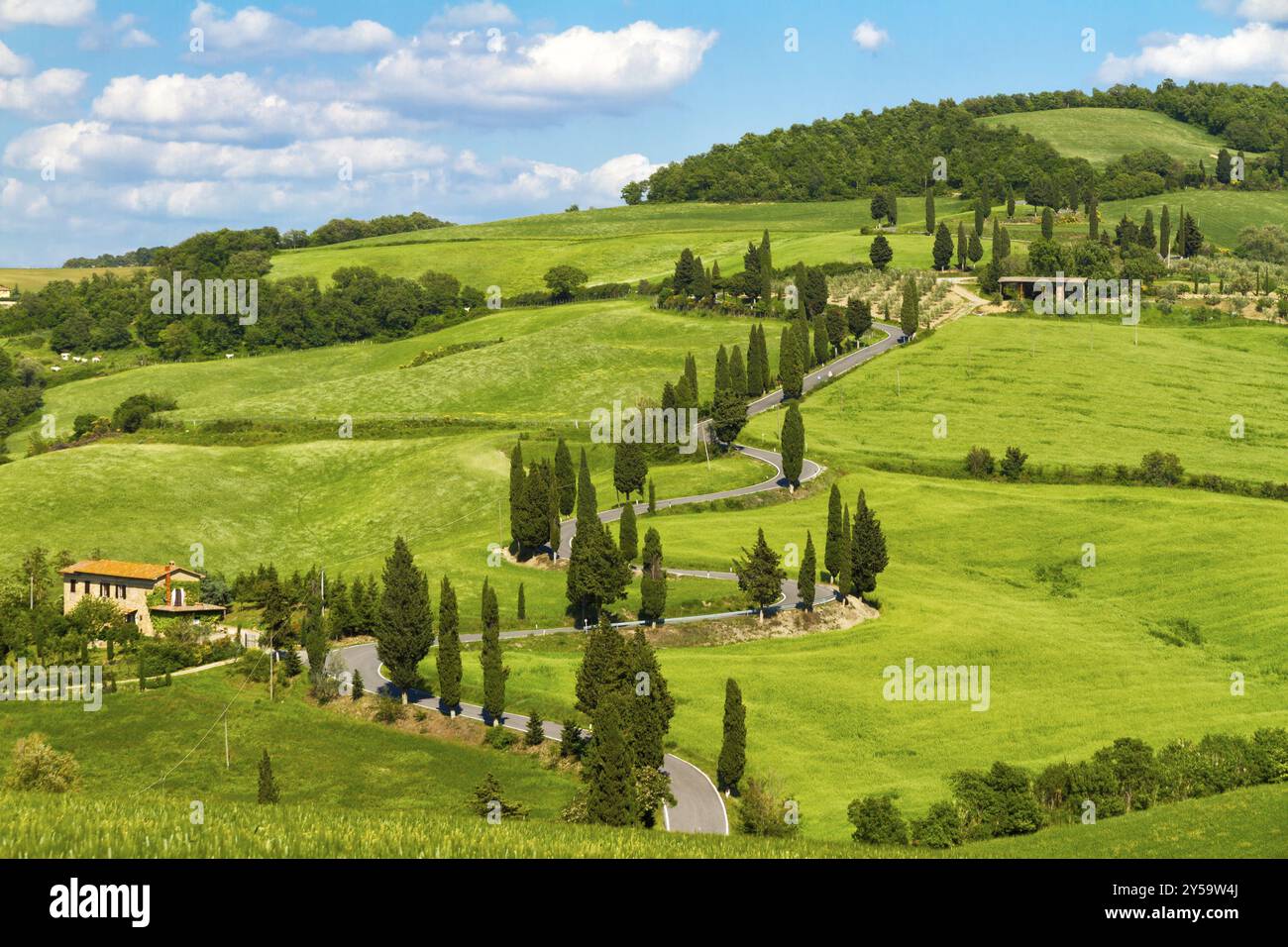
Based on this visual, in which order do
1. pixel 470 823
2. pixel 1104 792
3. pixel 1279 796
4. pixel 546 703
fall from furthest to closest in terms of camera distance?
pixel 546 703, pixel 1104 792, pixel 1279 796, pixel 470 823

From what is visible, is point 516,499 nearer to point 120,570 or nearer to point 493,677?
point 120,570

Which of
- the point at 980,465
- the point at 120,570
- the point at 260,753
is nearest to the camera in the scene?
the point at 260,753

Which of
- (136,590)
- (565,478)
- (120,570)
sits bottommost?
(136,590)

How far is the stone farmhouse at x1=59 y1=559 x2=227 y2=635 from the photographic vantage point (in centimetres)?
11594

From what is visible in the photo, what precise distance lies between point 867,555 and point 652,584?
732 inches

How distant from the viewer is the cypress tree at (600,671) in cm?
8212

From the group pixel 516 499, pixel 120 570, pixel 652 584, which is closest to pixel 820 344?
pixel 516 499

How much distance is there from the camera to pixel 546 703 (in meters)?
92.2

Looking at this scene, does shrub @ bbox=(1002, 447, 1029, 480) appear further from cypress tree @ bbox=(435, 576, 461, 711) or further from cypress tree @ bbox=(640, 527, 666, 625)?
cypress tree @ bbox=(435, 576, 461, 711)

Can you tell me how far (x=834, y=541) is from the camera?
379 feet
